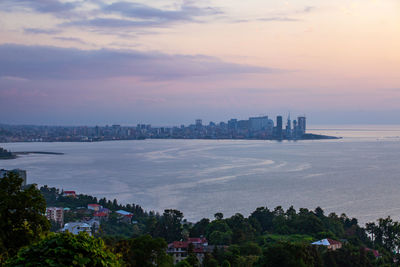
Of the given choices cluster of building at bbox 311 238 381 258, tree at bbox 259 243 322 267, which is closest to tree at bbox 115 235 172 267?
tree at bbox 259 243 322 267

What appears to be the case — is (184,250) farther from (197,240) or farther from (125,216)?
(125,216)

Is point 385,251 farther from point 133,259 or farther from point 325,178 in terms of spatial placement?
point 325,178

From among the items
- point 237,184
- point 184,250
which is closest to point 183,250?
point 184,250

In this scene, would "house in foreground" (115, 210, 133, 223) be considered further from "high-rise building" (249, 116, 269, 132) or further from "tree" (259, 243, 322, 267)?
"high-rise building" (249, 116, 269, 132)

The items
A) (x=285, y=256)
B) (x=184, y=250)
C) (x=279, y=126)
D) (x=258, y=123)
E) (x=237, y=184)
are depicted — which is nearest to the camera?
(x=285, y=256)

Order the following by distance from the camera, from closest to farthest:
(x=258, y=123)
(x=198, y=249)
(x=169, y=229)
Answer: (x=198, y=249) → (x=169, y=229) → (x=258, y=123)
